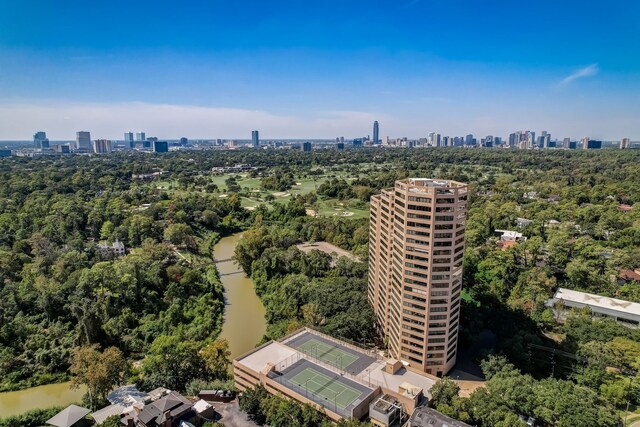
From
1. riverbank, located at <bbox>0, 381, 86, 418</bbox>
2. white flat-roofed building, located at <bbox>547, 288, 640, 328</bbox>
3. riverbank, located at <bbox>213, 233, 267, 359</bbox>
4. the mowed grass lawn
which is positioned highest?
the mowed grass lawn

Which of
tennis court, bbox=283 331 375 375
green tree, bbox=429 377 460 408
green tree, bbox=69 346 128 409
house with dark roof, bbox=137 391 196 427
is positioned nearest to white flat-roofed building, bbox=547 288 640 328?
green tree, bbox=429 377 460 408

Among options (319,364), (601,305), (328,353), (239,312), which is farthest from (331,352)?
(601,305)

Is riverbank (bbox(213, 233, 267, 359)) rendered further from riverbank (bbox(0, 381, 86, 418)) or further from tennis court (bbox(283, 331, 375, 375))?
riverbank (bbox(0, 381, 86, 418))

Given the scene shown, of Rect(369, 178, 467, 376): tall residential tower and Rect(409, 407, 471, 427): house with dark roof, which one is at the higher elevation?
Rect(369, 178, 467, 376): tall residential tower

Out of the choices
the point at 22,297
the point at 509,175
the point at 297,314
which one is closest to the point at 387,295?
the point at 297,314

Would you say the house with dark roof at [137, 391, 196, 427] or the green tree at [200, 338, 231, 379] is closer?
the house with dark roof at [137, 391, 196, 427]

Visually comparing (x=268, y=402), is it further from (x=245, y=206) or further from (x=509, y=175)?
(x=509, y=175)
